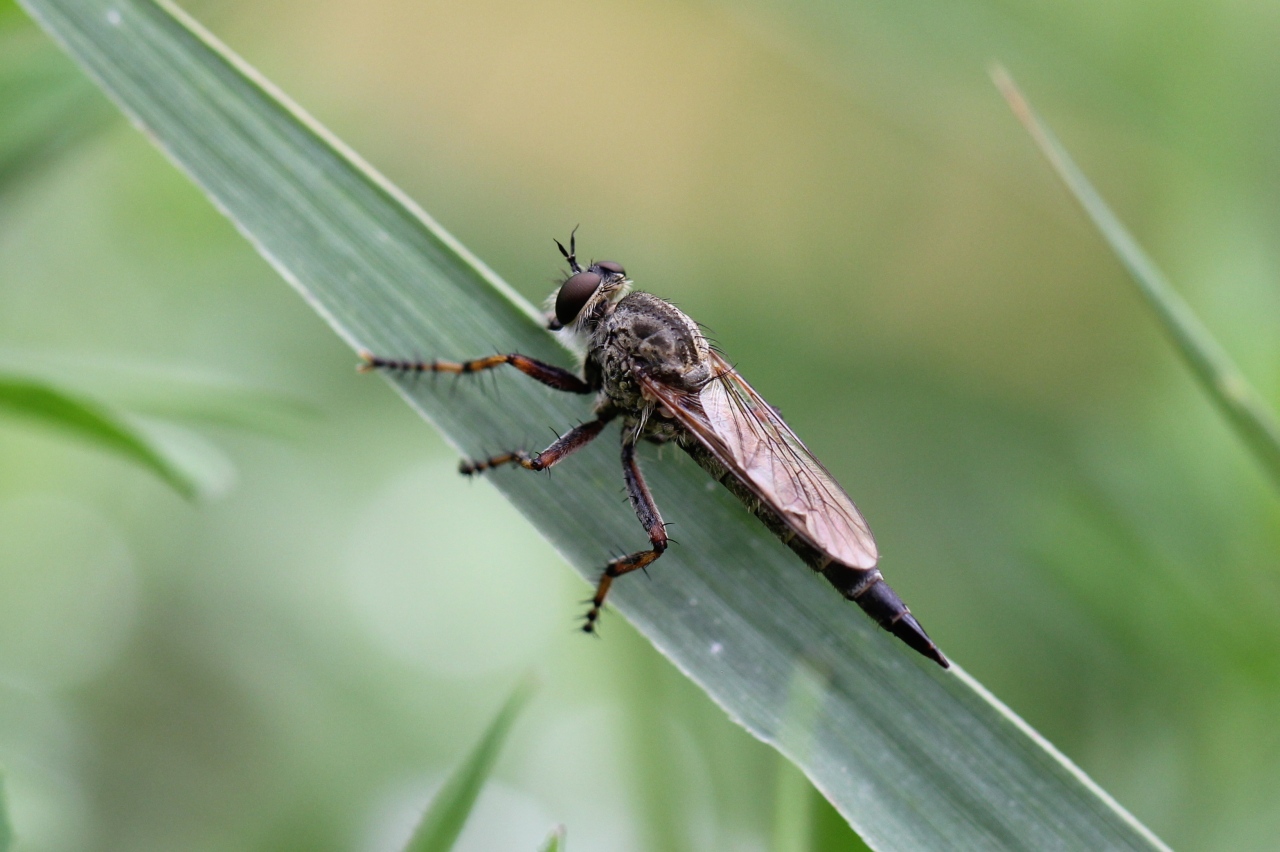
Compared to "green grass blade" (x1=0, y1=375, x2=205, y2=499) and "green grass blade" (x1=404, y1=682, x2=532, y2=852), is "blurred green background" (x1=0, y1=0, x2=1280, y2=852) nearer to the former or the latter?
"green grass blade" (x1=0, y1=375, x2=205, y2=499)

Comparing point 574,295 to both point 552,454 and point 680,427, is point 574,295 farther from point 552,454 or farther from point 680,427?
point 552,454

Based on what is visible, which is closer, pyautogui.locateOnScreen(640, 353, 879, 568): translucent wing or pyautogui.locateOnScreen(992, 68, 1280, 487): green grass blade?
pyautogui.locateOnScreen(992, 68, 1280, 487): green grass blade

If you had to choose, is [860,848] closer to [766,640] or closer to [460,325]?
[766,640]

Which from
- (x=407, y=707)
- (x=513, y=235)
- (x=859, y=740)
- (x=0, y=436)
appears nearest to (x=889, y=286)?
(x=513, y=235)

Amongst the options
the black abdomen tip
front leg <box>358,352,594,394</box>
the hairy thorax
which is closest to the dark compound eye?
the hairy thorax

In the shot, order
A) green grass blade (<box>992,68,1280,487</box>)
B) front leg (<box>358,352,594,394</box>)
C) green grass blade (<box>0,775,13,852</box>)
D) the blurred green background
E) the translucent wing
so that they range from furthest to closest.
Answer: the blurred green background, the translucent wing, front leg (<box>358,352,594,394</box>), green grass blade (<box>992,68,1280,487</box>), green grass blade (<box>0,775,13,852</box>)
